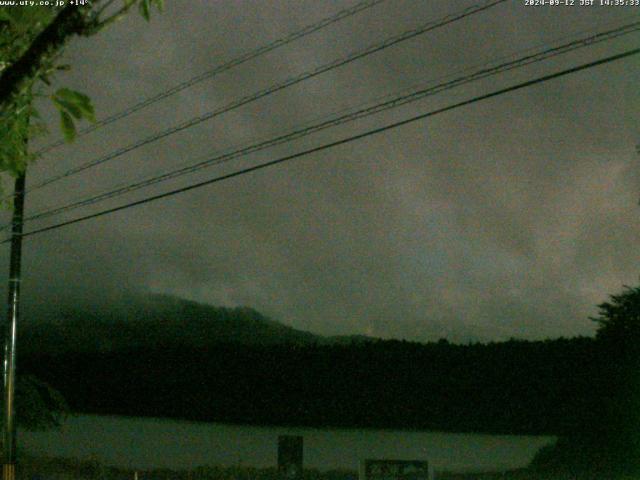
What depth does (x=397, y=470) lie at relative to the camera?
11.9 meters

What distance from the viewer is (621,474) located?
72.6 ft

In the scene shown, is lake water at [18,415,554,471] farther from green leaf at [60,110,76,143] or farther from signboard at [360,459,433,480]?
green leaf at [60,110,76,143]

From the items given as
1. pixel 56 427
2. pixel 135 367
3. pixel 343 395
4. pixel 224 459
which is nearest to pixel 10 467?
pixel 224 459

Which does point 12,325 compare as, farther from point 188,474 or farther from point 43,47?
point 43,47

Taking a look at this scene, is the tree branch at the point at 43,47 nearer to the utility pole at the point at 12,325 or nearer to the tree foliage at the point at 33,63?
the tree foliage at the point at 33,63

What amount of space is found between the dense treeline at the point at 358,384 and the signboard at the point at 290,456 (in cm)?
1226

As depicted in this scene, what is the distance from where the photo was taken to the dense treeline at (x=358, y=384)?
83.0 feet

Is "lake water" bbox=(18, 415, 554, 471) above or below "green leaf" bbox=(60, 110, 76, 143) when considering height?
below

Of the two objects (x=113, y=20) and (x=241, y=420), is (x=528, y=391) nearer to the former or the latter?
(x=241, y=420)

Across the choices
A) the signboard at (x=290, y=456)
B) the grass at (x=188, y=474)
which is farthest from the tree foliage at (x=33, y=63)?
the grass at (x=188, y=474)

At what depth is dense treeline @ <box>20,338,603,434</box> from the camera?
83.0ft

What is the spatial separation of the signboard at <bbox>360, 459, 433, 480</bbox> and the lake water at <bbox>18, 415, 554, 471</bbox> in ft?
32.5

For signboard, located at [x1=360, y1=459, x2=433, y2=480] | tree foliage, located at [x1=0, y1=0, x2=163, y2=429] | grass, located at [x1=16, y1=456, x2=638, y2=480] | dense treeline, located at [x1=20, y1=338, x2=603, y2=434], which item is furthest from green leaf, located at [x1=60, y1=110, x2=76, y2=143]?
dense treeline, located at [x1=20, y1=338, x2=603, y2=434]

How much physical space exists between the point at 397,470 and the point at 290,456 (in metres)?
3.14
